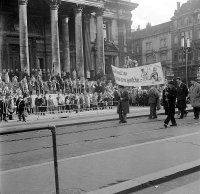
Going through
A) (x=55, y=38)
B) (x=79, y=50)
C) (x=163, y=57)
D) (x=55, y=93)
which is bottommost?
(x=55, y=93)

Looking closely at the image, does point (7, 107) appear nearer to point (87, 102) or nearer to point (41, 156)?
point (87, 102)

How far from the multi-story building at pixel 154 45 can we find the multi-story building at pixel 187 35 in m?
1.68

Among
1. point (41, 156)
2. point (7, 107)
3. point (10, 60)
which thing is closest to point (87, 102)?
point (7, 107)

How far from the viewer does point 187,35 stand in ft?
243

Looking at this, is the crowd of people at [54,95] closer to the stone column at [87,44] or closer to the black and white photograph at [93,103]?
the black and white photograph at [93,103]

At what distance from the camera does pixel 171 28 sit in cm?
7600

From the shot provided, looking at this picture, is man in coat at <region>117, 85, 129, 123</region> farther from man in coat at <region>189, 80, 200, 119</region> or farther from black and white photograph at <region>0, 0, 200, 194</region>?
man in coat at <region>189, 80, 200, 119</region>

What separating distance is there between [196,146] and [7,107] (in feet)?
56.1

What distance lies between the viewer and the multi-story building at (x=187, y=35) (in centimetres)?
7025

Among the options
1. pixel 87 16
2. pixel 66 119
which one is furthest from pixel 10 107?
pixel 87 16

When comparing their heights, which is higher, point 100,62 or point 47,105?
point 100,62

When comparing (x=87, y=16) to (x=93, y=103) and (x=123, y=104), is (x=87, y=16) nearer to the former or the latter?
(x=93, y=103)

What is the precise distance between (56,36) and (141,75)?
1490 centimetres

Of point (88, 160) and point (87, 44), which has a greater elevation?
point (87, 44)
